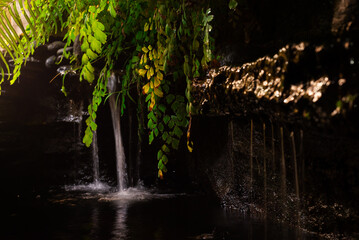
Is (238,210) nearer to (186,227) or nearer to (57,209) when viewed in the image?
(186,227)

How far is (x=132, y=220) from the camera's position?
339 centimetres

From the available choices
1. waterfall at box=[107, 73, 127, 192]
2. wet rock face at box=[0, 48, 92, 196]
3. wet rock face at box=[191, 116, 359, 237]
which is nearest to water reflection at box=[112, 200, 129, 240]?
waterfall at box=[107, 73, 127, 192]

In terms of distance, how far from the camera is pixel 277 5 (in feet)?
6.97

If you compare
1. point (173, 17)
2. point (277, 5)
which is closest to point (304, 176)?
point (277, 5)

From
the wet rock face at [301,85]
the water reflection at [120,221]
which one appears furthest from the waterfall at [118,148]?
the wet rock face at [301,85]

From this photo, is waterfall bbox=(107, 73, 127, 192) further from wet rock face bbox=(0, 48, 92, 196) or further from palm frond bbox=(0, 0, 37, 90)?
palm frond bbox=(0, 0, 37, 90)

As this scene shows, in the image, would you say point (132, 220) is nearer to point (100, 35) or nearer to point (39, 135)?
point (100, 35)

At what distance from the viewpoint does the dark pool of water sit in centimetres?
292

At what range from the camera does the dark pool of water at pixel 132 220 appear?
2.92 metres

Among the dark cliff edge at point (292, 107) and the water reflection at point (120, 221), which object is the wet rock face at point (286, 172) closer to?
the dark cliff edge at point (292, 107)

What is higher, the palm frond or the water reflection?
the palm frond

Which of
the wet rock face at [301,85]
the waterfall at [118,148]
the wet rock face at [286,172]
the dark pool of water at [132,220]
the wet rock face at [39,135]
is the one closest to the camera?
the wet rock face at [301,85]

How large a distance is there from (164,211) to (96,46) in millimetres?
1877

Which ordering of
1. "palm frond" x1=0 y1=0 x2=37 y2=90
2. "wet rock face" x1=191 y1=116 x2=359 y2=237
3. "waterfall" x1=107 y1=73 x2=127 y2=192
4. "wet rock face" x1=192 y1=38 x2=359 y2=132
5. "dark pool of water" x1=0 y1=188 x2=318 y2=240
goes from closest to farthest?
1. "wet rock face" x1=192 y1=38 x2=359 y2=132
2. "palm frond" x1=0 y1=0 x2=37 y2=90
3. "wet rock face" x1=191 y1=116 x2=359 y2=237
4. "dark pool of water" x1=0 y1=188 x2=318 y2=240
5. "waterfall" x1=107 y1=73 x2=127 y2=192
